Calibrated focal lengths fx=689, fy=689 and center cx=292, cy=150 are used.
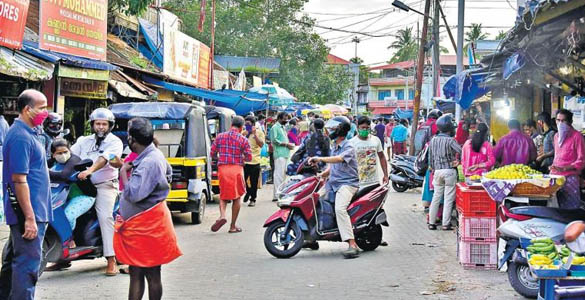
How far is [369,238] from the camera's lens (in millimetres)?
9539

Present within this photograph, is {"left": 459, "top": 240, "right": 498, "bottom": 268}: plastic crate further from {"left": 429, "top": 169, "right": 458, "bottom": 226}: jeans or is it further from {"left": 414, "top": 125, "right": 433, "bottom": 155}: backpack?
{"left": 414, "top": 125, "right": 433, "bottom": 155}: backpack

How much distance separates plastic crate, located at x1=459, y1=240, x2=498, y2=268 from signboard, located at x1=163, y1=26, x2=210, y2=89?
14.1 m

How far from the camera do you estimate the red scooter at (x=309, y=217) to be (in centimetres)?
895

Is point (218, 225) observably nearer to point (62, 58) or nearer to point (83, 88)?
point (62, 58)

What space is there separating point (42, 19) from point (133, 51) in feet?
33.2

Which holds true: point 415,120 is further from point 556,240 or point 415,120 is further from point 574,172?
point 556,240

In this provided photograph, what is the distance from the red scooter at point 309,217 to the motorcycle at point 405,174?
28.2 ft

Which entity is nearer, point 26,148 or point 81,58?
point 26,148

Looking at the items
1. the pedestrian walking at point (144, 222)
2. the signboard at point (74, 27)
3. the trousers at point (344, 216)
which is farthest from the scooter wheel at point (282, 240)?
the signboard at point (74, 27)

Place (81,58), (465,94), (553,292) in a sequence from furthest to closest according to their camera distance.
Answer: (81,58), (465,94), (553,292)

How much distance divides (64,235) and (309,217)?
10.2ft

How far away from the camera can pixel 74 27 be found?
14.5m

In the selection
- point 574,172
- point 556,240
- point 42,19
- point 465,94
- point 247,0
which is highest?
point 247,0

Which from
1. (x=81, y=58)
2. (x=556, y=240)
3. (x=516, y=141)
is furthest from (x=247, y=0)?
(x=556, y=240)
